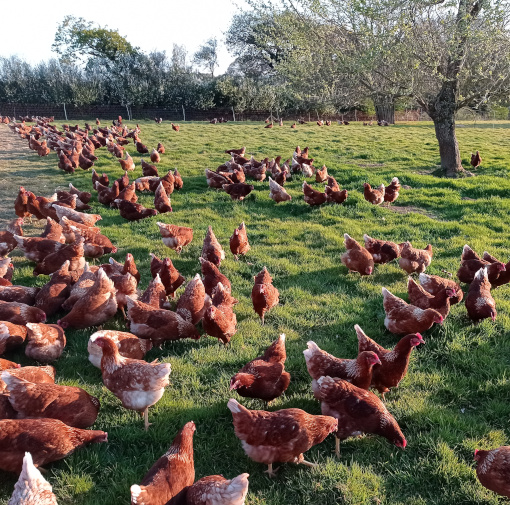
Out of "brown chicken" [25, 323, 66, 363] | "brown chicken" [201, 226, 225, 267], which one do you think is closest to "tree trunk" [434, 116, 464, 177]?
"brown chicken" [201, 226, 225, 267]

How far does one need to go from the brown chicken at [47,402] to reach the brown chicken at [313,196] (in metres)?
7.55

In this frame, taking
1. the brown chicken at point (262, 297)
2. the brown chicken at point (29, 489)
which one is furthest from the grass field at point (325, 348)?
the brown chicken at point (29, 489)

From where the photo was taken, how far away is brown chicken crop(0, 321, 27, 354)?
4367 millimetres

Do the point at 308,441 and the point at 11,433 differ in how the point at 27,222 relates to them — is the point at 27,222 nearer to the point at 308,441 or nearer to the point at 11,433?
the point at 11,433

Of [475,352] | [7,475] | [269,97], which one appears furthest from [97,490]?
[269,97]

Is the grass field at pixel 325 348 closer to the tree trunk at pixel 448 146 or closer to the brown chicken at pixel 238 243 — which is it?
the brown chicken at pixel 238 243

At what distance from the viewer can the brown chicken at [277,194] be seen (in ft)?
33.7

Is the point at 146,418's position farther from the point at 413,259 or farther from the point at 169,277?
the point at 413,259

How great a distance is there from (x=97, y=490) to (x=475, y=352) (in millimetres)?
4190

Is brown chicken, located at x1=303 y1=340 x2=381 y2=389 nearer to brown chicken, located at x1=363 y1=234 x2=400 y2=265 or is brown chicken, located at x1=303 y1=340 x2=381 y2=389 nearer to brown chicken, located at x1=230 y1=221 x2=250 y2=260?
brown chicken, located at x1=363 y1=234 x2=400 y2=265

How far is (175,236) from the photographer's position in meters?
7.26

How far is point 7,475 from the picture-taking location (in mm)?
3123

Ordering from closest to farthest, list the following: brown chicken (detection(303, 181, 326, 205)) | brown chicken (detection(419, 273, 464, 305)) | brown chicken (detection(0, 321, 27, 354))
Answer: brown chicken (detection(0, 321, 27, 354)) → brown chicken (detection(419, 273, 464, 305)) → brown chicken (detection(303, 181, 326, 205))

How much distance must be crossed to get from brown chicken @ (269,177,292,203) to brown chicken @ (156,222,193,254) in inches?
139
